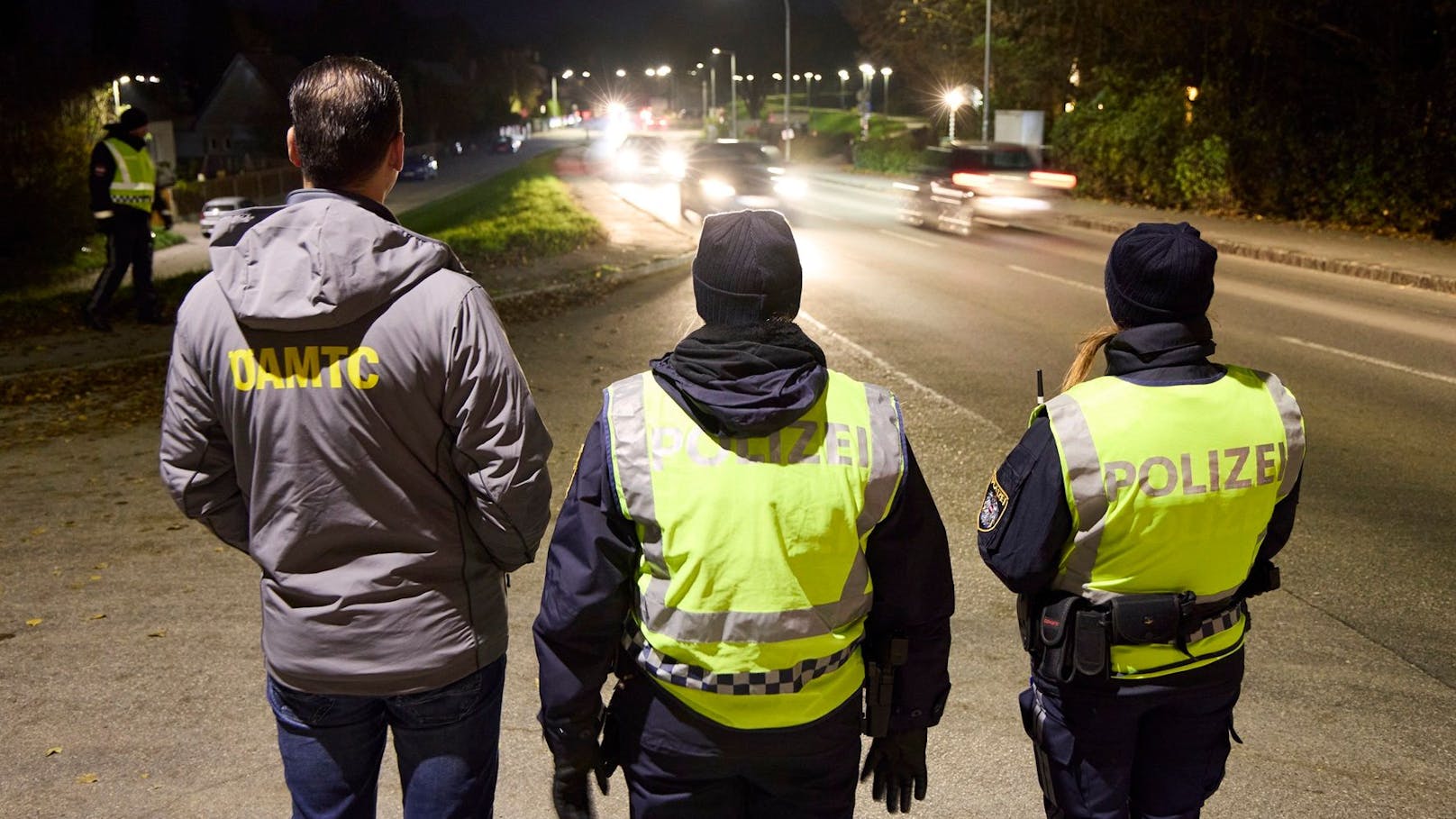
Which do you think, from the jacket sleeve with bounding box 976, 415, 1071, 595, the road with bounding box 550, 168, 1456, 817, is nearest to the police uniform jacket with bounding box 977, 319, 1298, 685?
the jacket sleeve with bounding box 976, 415, 1071, 595

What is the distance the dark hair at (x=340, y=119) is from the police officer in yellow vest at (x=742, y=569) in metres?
0.68

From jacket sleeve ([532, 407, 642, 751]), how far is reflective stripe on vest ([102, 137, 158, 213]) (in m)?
10.3

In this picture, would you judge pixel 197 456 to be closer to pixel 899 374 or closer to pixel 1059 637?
pixel 1059 637

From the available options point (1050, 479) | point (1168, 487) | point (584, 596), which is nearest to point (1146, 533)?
point (1168, 487)

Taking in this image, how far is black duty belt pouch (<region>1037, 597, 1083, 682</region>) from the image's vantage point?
8.39 ft

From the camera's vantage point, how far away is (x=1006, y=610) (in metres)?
5.23

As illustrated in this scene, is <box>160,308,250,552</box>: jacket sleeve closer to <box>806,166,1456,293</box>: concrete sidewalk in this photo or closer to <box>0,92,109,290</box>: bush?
<box>806,166,1456,293</box>: concrete sidewalk

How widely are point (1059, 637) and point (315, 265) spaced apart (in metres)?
1.72

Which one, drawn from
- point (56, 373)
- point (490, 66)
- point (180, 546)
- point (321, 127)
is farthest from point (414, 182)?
point (490, 66)

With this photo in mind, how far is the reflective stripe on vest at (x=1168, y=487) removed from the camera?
2.48 m

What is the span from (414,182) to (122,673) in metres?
62.3

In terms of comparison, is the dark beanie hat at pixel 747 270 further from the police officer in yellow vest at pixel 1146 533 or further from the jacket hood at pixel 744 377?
the police officer in yellow vest at pixel 1146 533

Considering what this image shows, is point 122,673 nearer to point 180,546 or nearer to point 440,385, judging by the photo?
point 180,546

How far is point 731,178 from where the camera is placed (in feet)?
79.3
